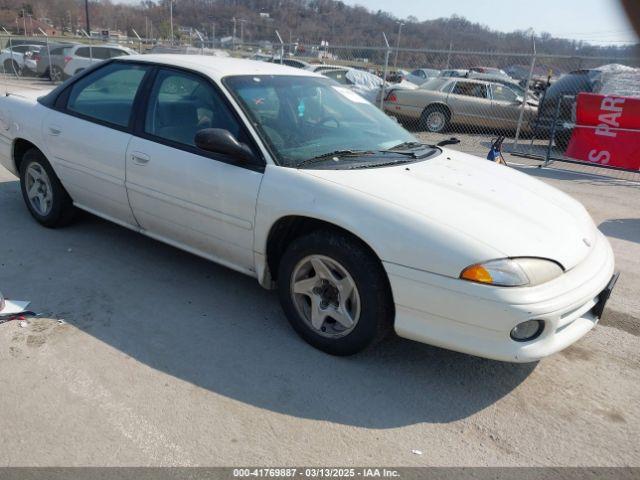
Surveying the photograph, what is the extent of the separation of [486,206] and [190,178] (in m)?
1.82

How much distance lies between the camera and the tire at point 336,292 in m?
2.83

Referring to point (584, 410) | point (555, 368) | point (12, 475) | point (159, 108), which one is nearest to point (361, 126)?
point (159, 108)

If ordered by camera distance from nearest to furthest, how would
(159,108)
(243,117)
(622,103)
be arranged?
(243,117)
(159,108)
(622,103)

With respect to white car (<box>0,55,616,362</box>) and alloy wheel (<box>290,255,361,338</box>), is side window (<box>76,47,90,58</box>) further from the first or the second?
alloy wheel (<box>290,255,361,338</box>)

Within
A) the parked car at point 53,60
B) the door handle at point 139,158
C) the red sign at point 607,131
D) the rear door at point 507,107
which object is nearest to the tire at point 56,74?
the parked car at point 53,60

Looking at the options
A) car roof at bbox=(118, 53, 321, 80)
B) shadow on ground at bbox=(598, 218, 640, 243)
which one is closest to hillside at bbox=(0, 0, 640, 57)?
car roof at bbox=(118, 53, 321, 80)

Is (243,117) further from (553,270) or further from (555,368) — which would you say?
(555,368)

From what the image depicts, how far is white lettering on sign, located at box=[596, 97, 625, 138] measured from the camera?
8328 mm

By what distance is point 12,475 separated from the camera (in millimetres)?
2184

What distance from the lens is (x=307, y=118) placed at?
3689 mm

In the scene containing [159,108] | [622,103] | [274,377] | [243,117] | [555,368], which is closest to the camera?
[274,377]

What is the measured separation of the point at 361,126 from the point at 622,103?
6.27 meters

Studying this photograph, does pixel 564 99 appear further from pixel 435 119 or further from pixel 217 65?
pixel 217 65

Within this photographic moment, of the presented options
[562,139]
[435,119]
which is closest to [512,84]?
[435,119]
